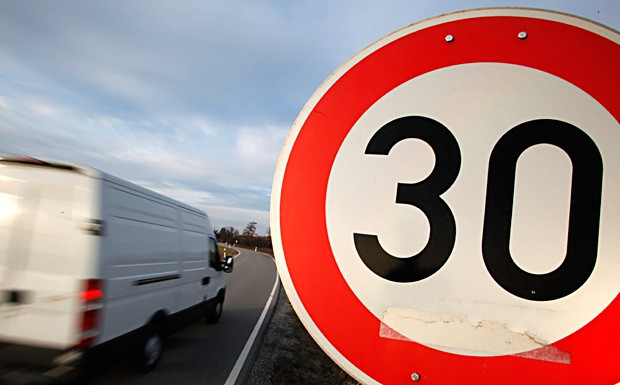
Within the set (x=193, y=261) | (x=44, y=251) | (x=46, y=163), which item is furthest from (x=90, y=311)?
(x=193, y=261)

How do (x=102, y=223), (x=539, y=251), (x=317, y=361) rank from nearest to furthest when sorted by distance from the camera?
(x=539, y=251) → (x=102, y=223) → (x=317, y=361)

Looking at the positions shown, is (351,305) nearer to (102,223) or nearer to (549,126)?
(549,126)

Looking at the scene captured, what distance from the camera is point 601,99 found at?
0.78 m

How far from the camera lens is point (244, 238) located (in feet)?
237

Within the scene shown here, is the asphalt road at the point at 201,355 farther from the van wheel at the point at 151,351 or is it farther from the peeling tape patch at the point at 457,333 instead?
the peeling tape patch at the point at 457,333

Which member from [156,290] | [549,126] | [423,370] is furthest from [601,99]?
[156,290]

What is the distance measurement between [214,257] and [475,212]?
309 inches

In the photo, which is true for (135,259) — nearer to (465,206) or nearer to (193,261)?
(193,261)

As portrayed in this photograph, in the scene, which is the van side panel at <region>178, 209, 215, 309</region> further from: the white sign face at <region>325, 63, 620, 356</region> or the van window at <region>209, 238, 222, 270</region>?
the white sign face at <region>325, 63, 620, 356</region>

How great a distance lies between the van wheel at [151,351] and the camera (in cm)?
500

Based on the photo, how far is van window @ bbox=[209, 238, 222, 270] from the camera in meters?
7.89

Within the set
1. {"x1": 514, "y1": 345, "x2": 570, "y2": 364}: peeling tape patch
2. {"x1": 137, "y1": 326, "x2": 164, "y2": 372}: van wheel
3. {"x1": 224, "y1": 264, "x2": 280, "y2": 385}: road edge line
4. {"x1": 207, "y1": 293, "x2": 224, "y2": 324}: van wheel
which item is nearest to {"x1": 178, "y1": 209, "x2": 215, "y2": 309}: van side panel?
{"x1": 207, "y1": 293, "x2": 224, "y2": 324}: van wheel

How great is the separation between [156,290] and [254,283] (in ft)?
35.2

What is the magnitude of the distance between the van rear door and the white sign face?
12.8ft
